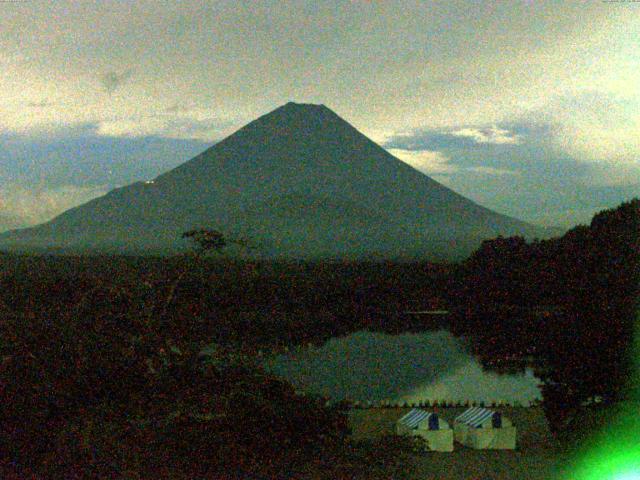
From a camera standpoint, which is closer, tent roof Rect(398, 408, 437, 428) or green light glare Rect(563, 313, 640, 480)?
green light glare Rect(563, 313, 640, 480)

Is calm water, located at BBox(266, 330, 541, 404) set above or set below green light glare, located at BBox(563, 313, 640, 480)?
below

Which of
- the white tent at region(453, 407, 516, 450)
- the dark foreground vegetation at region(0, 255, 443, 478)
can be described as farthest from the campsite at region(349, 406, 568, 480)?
the dark foreground vegetation at region(0, 255, 443, 478)

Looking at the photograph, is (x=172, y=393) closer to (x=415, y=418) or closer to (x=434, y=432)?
(x=434, y=432)

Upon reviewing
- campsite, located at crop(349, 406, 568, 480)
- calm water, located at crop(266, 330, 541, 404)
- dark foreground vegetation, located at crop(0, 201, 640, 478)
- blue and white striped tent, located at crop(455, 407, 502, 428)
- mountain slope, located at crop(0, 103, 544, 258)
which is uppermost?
mountain slope, located at crop(0, 103, 544, 258)

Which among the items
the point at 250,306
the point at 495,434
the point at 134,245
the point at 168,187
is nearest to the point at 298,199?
the point at 168,187

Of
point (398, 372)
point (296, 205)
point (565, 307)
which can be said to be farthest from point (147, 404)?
point (296, 205)

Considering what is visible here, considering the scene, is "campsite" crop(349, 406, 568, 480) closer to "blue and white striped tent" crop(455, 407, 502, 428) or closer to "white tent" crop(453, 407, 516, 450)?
"white tent" crop(453, 407, 516, 450)

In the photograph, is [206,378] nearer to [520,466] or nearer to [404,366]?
[520,466]

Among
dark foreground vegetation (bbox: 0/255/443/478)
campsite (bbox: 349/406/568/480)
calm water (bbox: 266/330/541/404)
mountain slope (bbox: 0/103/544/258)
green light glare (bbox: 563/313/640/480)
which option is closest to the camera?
dark foreground vegetation (bbox: 0/255/443/478)
